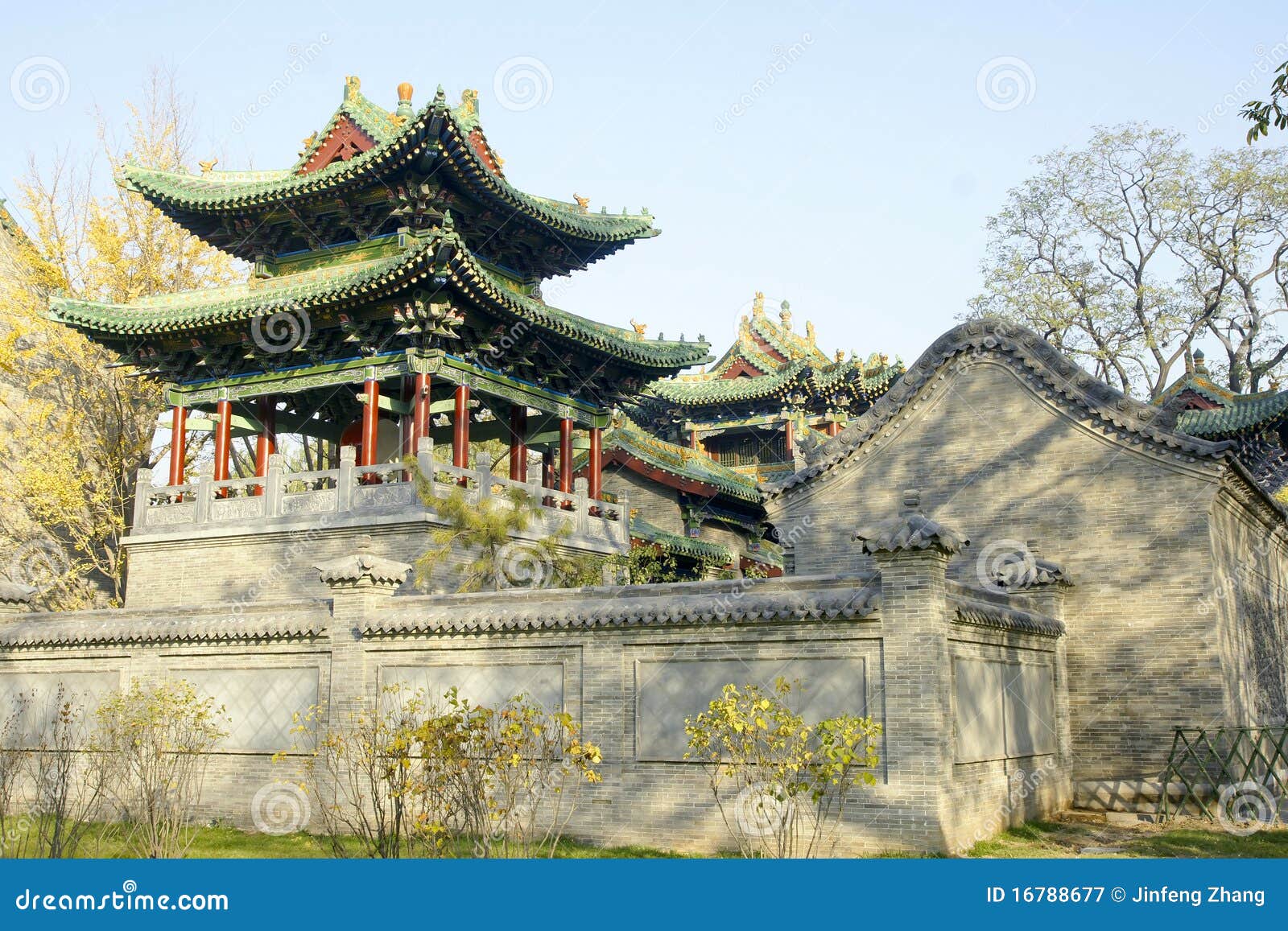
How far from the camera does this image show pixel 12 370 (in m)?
22.7

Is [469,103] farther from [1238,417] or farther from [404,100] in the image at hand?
[1238,417]

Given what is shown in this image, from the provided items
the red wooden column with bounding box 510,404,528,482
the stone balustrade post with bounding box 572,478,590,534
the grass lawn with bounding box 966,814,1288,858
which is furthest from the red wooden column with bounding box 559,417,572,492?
the grass lawn with bounding box 966,814,1288,858

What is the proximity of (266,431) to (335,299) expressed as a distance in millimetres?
3269

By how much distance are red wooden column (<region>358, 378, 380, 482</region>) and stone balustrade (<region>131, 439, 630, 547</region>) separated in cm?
25

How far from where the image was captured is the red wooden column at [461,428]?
59.7ft

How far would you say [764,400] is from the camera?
32.9m

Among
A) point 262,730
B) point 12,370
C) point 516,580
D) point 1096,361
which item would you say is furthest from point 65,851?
point 1096,361

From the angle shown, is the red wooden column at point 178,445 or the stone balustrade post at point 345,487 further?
the red wooden column at point 178,445

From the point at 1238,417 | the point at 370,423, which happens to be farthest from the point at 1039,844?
the point at 1238,417

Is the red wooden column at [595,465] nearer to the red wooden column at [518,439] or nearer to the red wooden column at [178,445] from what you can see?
the red wooden column at [518,439]

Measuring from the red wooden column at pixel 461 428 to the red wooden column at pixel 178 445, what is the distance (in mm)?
4472

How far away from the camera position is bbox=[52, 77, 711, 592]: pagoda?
58.7ft

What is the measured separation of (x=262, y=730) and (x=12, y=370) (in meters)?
12.8

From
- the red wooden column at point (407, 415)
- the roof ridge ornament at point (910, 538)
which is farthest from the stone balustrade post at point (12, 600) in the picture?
the roof ridge ornament at point (910, 538)
